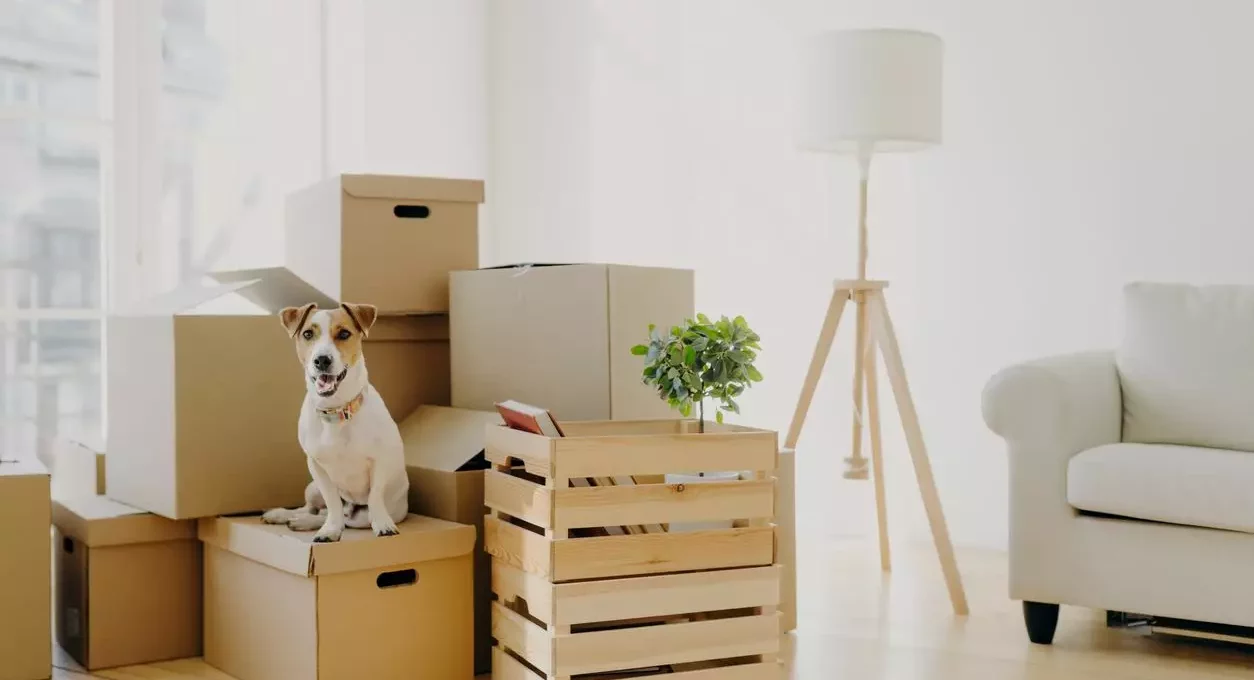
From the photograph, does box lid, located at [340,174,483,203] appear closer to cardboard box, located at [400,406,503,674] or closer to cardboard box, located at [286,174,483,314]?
cardboard box, located at [286,174,483,314]

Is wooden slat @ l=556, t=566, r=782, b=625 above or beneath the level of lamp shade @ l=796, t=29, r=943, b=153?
beneath

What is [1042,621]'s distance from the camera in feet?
8.51

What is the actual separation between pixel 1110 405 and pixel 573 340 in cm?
121

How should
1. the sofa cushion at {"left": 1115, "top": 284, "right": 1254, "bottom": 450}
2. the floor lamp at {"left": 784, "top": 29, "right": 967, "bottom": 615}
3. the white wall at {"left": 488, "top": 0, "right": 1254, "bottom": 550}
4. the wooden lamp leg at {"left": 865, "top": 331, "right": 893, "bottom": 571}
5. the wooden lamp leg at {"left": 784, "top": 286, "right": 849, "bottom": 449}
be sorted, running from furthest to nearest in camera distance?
the white wall at {"left": 488, "top": 0, "right": 1254, "bottom": 550} → the wooden lamp leg at {"left": 865, "top": 331, "right": 893, "bottom": 571} → the wooden lamp leg at {"left": 784, "top": 286, "right": 849, "bottom": 449} → the floor lamp at {"left": 784, "top": 29, "right": 967, "bottom": 615} → the sofa cushion at {"left": 1115, "top": 284, "right": 1254, "bottom": 450}

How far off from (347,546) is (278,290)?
0.82 m

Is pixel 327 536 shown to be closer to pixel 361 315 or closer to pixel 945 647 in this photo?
pixel 361 315

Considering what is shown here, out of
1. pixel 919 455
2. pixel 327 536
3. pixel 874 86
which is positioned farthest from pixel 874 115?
pixel 327 536

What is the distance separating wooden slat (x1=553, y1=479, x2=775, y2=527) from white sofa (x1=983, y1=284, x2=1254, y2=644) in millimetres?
733

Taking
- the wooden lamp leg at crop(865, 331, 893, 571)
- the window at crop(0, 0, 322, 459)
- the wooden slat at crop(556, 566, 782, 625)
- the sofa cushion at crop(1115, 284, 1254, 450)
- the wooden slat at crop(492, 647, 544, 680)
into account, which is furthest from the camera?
the window at crop(0, 0, 322, 459)

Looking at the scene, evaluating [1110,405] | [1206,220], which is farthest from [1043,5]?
[1110,405]

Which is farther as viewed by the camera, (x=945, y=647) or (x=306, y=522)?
(x=945, y=647)

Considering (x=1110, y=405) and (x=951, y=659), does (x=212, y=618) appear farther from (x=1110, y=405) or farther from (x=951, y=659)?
(x=1110, y=405)

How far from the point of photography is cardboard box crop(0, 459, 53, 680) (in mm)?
2311

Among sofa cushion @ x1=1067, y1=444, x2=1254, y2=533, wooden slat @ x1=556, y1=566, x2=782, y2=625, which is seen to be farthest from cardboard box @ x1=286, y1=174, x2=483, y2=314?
sofa cushion @ x1=1067, y1=444, x2=1254, y2=533
